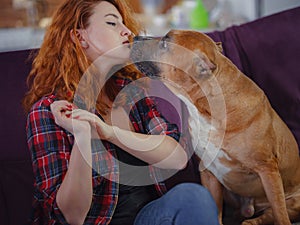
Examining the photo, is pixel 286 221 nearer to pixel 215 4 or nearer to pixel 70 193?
pixel 70 193

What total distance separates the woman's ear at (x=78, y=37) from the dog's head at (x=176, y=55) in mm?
138

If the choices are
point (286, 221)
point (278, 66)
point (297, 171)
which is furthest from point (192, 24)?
point (286, 221)

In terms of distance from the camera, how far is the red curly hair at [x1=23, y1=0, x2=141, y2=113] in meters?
1.24

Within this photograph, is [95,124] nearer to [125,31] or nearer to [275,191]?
[125,31]

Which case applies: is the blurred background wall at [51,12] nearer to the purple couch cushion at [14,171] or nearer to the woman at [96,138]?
the purple couch cushion at [14,171]

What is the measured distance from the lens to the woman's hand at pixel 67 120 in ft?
3.55

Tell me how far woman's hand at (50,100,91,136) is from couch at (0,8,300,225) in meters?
0.37

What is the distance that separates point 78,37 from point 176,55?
27 cm

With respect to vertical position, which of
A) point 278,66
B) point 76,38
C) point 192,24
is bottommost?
point 192,24

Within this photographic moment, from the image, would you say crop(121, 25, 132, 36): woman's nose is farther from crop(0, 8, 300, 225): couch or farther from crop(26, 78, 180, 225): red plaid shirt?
crop(0, 8, 300, 225): couch

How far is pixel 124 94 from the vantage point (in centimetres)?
134

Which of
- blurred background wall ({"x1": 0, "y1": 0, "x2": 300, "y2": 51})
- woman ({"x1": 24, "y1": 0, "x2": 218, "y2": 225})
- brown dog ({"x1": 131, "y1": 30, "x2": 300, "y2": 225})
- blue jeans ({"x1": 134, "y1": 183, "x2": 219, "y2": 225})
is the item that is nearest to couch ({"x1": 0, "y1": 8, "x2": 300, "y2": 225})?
woman ({"x1": 24, "y1": 0, "x2": 218, "y2": 225})

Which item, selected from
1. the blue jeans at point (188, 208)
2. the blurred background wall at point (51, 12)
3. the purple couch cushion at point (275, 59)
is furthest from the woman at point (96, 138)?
the blurred background wall at point (51, 12)

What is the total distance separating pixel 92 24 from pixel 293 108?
0.76 m
